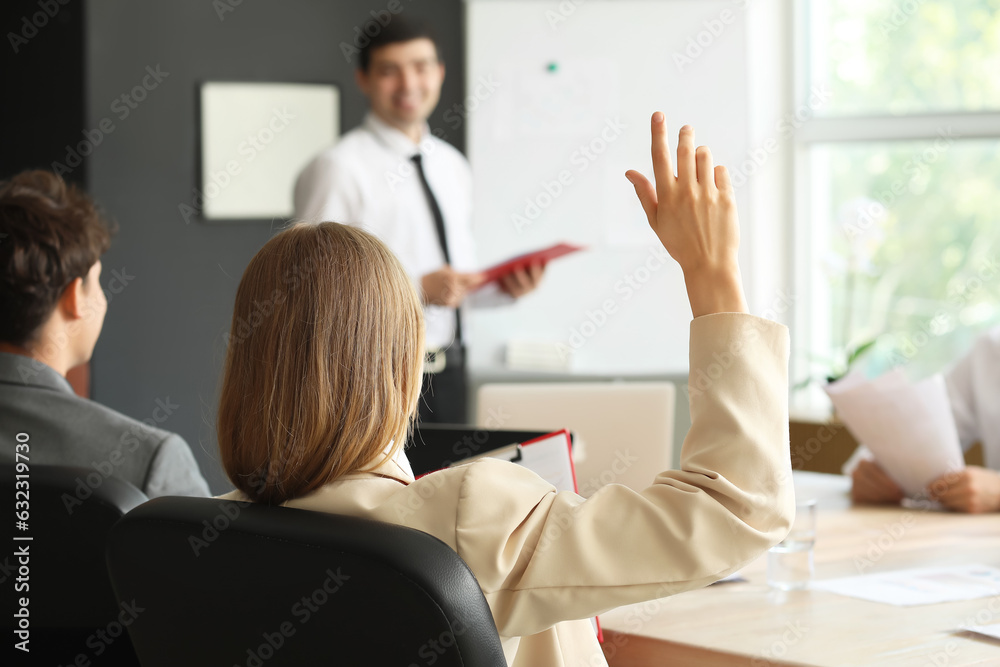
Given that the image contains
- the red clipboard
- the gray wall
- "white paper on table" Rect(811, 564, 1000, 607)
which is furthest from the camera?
the gray wall

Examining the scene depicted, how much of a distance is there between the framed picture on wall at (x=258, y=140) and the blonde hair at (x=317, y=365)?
317cm

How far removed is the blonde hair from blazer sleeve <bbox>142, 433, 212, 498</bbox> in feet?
1.88

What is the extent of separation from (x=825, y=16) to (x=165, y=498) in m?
4.08

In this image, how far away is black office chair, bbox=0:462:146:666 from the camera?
1168 millimetres

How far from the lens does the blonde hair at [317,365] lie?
0.92 m

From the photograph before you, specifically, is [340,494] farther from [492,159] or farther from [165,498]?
[492,159]

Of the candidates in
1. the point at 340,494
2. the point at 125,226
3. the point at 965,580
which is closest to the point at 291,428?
the point at 340,494

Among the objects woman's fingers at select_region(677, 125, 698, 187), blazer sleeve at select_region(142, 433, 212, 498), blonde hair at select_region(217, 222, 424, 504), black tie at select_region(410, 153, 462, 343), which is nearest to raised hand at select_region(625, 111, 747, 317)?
woman's fingers at select_region(677, 125, 698, 187)

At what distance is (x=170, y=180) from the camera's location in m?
3.90

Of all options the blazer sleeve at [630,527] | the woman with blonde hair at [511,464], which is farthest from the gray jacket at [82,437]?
the blazer sleeve at [630,527]

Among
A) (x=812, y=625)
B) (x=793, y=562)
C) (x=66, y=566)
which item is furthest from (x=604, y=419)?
(x=66, y=566)

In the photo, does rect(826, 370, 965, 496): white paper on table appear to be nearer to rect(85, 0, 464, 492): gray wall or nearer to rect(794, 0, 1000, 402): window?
rect(794, 0, 1000, 402): window

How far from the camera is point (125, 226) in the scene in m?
3.81

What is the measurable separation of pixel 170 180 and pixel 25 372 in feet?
8.10
